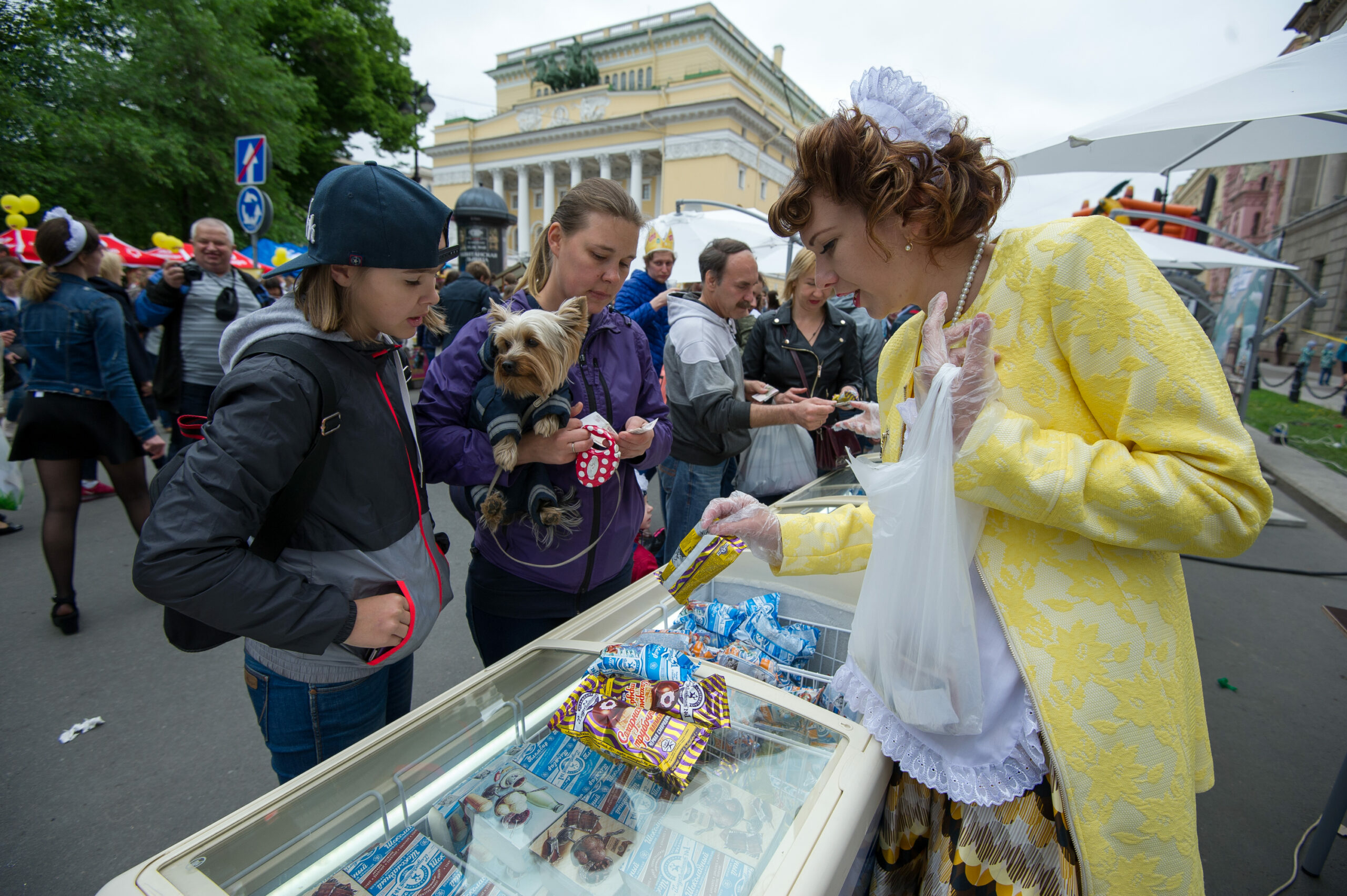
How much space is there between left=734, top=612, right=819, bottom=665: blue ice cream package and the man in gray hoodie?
132 centimetres

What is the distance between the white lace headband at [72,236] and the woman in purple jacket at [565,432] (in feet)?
10.5

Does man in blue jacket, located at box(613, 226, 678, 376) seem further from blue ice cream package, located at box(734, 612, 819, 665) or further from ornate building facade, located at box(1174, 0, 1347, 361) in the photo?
ornate building facade, located at box(1174, 0, 1347, 361)

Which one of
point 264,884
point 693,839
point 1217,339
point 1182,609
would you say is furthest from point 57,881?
point 1217,339

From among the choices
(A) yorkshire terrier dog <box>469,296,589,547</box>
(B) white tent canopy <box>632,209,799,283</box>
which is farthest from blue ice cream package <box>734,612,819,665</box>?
(B) white tent canopy <box>632,209,799,283</box>

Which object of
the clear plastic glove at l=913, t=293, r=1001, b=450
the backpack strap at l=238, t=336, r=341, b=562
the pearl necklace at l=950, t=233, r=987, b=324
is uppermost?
the pearl necklace at l=950, t=233, r=987, b=324

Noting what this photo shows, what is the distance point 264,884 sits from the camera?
92 centimetres

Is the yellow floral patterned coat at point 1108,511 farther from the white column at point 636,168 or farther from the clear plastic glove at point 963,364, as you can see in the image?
the white column at point 636,168

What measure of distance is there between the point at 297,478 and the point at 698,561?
0.86 meters

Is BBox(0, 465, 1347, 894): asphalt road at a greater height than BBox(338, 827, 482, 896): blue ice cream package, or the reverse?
BBox(338, 827, 482, 896): blue ice cream package

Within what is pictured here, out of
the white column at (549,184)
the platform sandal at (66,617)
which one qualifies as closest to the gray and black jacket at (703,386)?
the platform sandal at (66,617)

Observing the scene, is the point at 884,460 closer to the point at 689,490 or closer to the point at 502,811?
the point at 502,811

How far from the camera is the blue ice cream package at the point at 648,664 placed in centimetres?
122

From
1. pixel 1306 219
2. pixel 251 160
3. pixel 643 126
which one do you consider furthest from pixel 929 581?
pixel 643 126

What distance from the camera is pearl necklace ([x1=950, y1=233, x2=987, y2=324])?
1.13m
